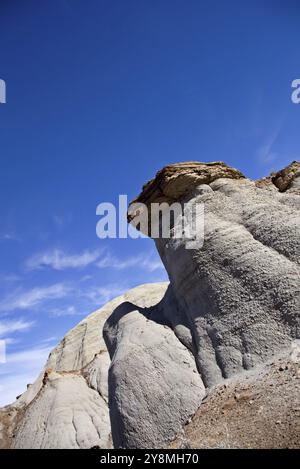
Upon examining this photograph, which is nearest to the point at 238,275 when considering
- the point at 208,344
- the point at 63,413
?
the point at 208,344

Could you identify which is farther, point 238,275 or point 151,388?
point 238,275

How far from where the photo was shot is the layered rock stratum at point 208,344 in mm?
9133

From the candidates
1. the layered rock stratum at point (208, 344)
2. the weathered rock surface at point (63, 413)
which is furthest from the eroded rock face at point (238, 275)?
the weathered rock surface at point (63, 413)

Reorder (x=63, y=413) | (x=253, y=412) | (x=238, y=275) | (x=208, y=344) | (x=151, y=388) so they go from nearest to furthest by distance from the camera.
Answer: (x=253, y=412)
(x=151, y=388)
(x=208, y=344)
(x=238, y=275)
(x=63, y=413)

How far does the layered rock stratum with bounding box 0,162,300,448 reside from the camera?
30.0 feet

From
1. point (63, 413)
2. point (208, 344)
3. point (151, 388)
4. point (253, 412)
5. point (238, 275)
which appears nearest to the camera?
point (253, 412)

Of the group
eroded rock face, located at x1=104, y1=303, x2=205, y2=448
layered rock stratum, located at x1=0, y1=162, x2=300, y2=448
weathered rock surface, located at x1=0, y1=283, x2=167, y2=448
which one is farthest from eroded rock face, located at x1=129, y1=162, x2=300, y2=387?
weathered rock surface, located at x1=0, y1=283, x2=167, y2=448

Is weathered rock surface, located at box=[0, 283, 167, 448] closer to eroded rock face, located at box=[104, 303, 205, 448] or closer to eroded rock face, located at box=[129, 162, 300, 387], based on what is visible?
eroded rock face, located at box=[104, 303, 205, 448]

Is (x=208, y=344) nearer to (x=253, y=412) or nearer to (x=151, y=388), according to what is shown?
(x=151, y=388)

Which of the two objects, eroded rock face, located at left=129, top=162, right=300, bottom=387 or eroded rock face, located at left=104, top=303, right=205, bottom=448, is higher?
eroded rock face, located at left=129, top=162, right=300, bottom=387

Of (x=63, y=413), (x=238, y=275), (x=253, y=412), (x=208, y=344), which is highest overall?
(x=238, y=275)

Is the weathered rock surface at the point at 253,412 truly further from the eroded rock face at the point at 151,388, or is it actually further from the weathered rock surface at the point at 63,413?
the weathered rock surface at the point at 63,413

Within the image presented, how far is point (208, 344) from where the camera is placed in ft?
38.8

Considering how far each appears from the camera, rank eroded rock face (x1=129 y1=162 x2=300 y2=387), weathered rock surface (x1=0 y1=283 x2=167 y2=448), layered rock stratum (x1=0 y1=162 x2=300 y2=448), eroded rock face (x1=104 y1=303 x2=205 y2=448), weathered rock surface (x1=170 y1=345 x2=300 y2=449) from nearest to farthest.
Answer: weathered rock surface (x1=170 y1=345 x2=300 y2=449) → layered rock stratum (x1=0 y1=162 x2=300 y2=448) → eroded rock face (x1=104 y1=303 x2=205 y2=448) → eroded rock face (x1=129 y1=162 x2=300 y2=387) → weathered rock surface (x1=0 y1=283 x2=167 y2=448)
